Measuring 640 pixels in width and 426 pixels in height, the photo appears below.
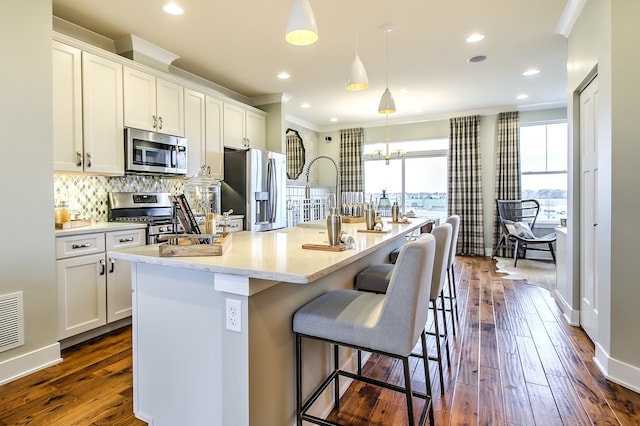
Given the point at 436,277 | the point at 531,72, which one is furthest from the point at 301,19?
the point at 531,72

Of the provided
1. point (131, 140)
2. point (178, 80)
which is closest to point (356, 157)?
point (178, 80)

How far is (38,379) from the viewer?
219cm

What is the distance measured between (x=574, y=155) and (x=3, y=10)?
4.37m

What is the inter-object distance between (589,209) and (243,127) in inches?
160

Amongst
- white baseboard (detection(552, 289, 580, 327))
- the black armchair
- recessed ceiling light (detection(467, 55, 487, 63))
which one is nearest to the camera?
white baseboard (detection(552, 289, 580, 327))

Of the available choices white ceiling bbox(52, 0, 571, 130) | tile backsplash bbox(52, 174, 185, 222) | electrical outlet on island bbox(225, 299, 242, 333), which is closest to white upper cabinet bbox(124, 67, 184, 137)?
white ceiling bbox(52, 0, 571, 130)

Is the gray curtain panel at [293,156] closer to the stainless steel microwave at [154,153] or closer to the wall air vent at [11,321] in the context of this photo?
the stainless steel microwave at [154,153]

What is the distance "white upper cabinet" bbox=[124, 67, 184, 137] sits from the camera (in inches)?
130

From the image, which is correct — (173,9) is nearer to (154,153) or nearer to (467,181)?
(154,153)

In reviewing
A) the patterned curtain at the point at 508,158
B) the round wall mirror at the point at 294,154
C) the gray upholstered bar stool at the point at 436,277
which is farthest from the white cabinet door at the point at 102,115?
the patterned curtain at the point at 508,158

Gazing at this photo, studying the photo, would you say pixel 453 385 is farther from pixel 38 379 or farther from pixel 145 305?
pixel 38 379

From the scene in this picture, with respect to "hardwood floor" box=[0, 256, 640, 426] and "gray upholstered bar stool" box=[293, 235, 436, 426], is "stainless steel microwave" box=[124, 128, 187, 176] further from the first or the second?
"gray upholstered bar stool" box=[293, 235, 436, 426]

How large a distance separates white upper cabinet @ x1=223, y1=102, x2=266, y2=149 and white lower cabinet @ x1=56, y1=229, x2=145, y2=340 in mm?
2021

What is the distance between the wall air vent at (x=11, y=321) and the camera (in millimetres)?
2141
